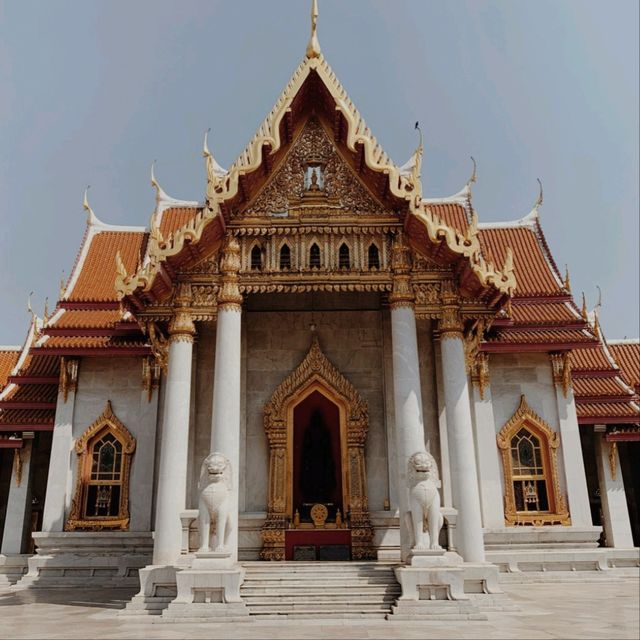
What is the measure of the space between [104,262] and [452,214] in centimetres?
873

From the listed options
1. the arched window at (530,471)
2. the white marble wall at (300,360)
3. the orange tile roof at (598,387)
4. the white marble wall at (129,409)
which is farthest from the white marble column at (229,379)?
the orange tile roof at (598,387)

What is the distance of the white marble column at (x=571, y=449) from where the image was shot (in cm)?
1320

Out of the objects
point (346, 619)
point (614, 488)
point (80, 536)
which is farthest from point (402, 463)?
point (614, 488)

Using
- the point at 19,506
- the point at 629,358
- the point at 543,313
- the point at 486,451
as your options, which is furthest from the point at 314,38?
the point at 629,358

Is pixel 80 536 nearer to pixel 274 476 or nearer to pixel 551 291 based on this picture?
pixel 274 476

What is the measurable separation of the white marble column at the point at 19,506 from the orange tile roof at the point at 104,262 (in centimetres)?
377

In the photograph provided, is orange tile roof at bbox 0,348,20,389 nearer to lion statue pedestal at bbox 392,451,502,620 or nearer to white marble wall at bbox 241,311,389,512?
white marble wall at bbox 241,311,389,512

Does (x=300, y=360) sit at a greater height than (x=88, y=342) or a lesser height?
lesser

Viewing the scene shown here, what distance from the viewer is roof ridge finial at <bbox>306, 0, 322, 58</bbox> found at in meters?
11.4

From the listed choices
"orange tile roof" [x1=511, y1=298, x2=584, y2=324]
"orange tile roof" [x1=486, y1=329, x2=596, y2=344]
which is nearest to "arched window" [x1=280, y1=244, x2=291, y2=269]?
"orange tile roof" [x1=486, y1=329, x2=596, y2=344]

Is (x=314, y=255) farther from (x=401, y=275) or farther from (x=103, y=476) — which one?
(x=103, y=476)

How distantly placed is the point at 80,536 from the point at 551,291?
1123cm

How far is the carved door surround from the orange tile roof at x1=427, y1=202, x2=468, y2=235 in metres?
5.93

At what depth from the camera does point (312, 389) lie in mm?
12555
